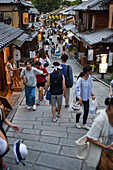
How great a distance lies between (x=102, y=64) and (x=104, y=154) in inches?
507

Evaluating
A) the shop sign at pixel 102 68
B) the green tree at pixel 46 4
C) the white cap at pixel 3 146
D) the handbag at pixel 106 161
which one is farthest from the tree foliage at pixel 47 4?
the handbag at pixel 106 161

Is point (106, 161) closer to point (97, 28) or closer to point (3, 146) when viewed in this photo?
point (3, 146)

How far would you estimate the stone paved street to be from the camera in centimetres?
462

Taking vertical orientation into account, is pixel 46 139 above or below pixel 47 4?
below

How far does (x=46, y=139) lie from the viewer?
18.9ft

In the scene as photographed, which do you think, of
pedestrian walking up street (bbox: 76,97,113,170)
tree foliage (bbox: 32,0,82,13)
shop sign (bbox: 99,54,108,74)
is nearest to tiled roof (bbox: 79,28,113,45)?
shop sign (bbox: 99,54,108,74)

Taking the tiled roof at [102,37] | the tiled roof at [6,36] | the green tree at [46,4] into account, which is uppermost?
the green tree at [46,4]

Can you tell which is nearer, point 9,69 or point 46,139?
point 46,139

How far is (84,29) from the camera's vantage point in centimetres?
2441

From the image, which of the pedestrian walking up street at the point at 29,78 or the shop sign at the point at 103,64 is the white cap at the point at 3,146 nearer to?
the pedestrian walking up street at the point at 29,78

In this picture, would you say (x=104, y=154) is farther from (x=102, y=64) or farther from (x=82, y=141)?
(x=102, y=64)

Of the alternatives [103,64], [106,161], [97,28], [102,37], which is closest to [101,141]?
[106,161]

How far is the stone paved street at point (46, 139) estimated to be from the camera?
462 centimetres

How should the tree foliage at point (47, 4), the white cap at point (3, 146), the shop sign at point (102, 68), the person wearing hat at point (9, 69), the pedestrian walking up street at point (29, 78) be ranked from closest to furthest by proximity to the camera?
the white cap at point (3, 146)
the pedestrian walking up street at point (29, 78)
the person wearing hat at point (9, 69)
the shop sign at point (102, 68)
the tree foliage at point (47, 4)
